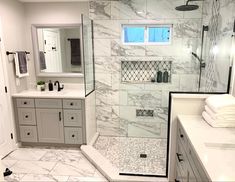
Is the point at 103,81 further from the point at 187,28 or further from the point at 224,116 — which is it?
the point at 224,116

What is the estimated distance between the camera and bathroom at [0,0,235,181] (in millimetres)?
2854

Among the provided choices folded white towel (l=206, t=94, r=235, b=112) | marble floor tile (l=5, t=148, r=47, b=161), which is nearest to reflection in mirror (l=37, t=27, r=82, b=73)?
marble floor tile (l=5, t=148, r=47, b=161)

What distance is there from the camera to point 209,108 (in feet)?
6.37

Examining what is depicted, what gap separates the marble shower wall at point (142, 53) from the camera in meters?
3.24

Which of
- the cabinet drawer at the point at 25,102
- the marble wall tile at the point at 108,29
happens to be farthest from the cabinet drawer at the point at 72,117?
the marble wall tile at the point at 108,29

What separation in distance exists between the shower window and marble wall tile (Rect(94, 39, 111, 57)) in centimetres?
29

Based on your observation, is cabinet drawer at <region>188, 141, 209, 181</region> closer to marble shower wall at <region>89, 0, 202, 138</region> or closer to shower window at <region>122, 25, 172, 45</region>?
marble shower wall at <region>89, 0, 202, 138</region>

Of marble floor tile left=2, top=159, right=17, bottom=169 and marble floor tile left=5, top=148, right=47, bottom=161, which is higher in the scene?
marble floor tile left=5, top=148, right=47, bottom=161

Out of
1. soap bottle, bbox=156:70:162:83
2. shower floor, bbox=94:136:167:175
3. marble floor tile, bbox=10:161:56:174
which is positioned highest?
soap bottle, bbox=156:70:162:83

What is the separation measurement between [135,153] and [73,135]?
1030 mm

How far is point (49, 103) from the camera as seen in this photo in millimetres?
3135

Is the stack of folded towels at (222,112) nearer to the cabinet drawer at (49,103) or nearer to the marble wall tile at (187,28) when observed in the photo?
the marble wall tile at (187,28)

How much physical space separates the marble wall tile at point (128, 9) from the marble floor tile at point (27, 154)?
2532 mm

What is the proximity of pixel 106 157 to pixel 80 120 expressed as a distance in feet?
2.29
